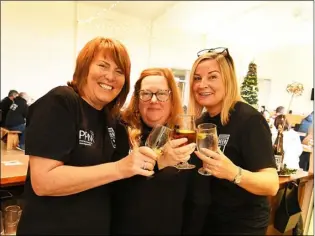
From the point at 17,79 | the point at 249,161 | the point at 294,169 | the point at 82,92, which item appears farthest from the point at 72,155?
the point at 17,79

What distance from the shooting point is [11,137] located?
9.91 feet

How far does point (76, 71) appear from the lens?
1.05 metres

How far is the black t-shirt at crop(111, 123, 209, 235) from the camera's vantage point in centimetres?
105

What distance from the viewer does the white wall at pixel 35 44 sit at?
541 centimetres

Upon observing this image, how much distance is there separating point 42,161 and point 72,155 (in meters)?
0.11

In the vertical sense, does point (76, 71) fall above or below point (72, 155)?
above

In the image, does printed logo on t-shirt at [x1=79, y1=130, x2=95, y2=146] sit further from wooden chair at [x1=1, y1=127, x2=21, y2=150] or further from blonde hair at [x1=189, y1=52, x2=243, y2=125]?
wooden chair at [x1=1, y1=127, x2=21, y2=150]

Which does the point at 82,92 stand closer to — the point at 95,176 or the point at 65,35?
the point at 95,176

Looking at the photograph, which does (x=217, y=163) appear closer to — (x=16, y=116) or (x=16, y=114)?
(x=16, y=116)

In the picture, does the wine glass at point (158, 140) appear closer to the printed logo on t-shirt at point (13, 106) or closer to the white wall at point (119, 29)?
the printed logo on t-shirt at point (13, 106)

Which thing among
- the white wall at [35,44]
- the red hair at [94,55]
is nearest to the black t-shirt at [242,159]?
the red hair at [94,55]

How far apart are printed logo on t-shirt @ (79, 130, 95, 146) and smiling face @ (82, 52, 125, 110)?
129mm

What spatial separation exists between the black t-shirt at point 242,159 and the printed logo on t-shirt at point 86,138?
0.55m

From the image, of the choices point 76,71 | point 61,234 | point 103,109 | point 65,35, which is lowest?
point 61,234
